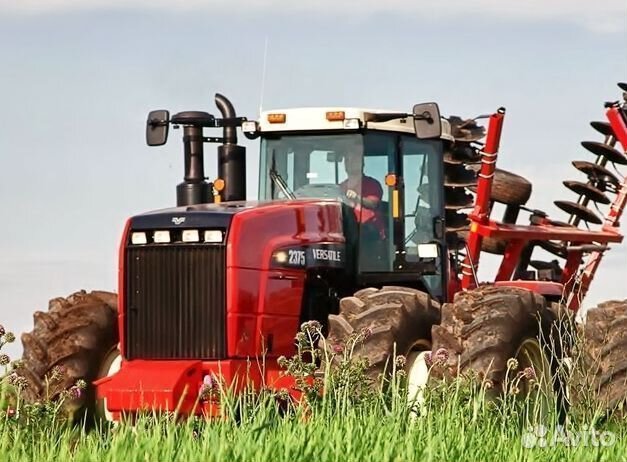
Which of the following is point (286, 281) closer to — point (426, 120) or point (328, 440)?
point (426, 120)

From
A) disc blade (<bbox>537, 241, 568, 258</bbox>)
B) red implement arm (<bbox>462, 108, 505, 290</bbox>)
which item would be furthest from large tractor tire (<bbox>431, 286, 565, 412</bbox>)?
disc blade (<bbox>537, 241, 568, 258</bbox>)

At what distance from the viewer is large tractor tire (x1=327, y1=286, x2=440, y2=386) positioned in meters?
10.7

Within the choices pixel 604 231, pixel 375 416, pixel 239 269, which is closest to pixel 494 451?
pixel 375 416

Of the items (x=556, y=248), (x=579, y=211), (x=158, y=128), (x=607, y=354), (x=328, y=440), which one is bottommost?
(x=607, y=354)

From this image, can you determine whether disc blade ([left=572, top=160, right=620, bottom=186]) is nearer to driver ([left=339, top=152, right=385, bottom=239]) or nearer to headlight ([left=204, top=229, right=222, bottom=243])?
driver ([left=339, top=152, right=385, bottom=239])

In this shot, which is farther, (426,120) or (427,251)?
(427,251)

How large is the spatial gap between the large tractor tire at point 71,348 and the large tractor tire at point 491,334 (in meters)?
3.12

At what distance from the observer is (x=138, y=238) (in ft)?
37.2

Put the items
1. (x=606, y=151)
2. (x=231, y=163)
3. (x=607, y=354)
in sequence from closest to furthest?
(x=607, y=354), (x=231, y=163), (x=606, y=151)

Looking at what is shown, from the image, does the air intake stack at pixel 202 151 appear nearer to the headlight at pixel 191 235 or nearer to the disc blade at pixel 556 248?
the headlight at pixel 191 235

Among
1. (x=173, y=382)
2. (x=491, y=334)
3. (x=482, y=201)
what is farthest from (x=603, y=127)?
(x=173, y=382)

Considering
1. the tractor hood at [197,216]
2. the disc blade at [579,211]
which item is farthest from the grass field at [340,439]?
the disc blade at [579,211]

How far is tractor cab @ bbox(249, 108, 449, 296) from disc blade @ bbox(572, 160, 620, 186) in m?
4.72

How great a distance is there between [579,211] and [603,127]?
110 cm
